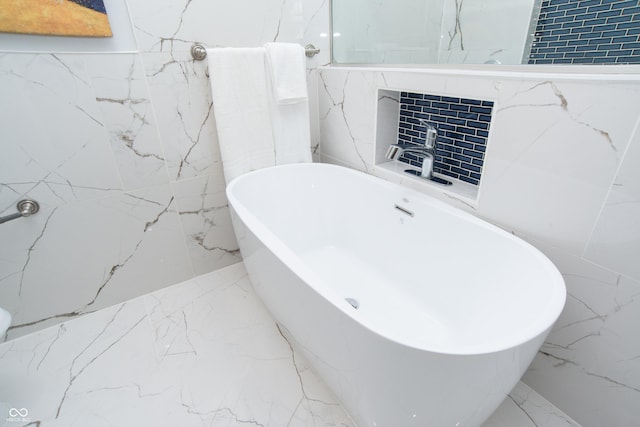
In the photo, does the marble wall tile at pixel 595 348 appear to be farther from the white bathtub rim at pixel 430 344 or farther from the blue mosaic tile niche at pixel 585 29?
the blue mosaic tile niche at pixel 585 29

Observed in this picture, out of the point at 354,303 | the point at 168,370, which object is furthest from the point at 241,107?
the point at 168,370

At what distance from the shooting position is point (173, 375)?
1.28 metres

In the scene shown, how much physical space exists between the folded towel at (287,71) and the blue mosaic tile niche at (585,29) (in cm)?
107

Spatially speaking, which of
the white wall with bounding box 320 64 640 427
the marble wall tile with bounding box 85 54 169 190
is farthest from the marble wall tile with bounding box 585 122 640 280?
the marble wall tile with bounding box 85 54 169 190

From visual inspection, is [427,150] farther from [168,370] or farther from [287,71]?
[168,370]

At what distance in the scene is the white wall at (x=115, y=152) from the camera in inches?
49.9

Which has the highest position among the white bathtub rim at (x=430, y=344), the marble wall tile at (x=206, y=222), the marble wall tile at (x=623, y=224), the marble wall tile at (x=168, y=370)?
the marble wall tile at (x=623, y=224)

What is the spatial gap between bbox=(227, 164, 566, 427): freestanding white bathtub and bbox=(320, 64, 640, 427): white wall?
0.42 ft

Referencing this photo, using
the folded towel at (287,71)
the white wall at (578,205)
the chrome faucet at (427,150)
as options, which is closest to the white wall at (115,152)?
the folded towel at (287,71)

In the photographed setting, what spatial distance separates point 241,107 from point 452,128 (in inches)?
42.3

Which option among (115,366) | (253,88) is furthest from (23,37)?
(115,366)

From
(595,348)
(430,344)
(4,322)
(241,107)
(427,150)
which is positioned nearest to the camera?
(430,344)

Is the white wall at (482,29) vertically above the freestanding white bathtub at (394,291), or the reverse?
the white wall at (482,29)

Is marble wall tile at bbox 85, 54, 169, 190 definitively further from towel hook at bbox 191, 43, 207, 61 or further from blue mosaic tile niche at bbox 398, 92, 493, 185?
blue mosaic tile niche at bbox 398, 92, 493, 185
